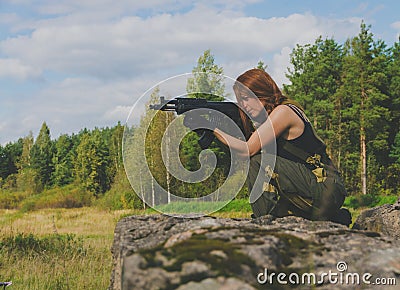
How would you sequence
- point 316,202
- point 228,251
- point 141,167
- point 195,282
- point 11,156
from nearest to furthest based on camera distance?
point 195,282 < point 228,251 < point 316,202 < point 141,167 < point 11,156

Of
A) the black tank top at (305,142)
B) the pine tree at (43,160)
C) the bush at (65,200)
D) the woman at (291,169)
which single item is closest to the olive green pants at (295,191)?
the woman at (291,169)

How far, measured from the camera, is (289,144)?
441cm

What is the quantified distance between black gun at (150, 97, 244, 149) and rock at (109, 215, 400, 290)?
1792mm

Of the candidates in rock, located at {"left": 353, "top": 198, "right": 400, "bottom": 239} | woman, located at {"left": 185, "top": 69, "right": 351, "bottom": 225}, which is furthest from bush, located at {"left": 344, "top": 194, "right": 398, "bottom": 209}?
woman, located at {"left": 185, "top": 69, "right": 351, "bottom": 225}

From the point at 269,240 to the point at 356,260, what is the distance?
440mm

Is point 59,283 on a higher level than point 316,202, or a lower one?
lower

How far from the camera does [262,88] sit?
466cm

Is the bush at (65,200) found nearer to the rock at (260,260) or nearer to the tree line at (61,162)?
the tree line at (61,162)

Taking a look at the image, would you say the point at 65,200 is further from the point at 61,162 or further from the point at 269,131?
the point at 269,131

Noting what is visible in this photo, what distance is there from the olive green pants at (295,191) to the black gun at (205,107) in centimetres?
49

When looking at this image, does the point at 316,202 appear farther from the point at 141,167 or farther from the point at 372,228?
the point at 141,167

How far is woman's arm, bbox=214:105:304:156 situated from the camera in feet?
14.1

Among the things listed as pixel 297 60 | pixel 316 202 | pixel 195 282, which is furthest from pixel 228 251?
pixel 297 60

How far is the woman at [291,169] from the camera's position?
14.1 ft
